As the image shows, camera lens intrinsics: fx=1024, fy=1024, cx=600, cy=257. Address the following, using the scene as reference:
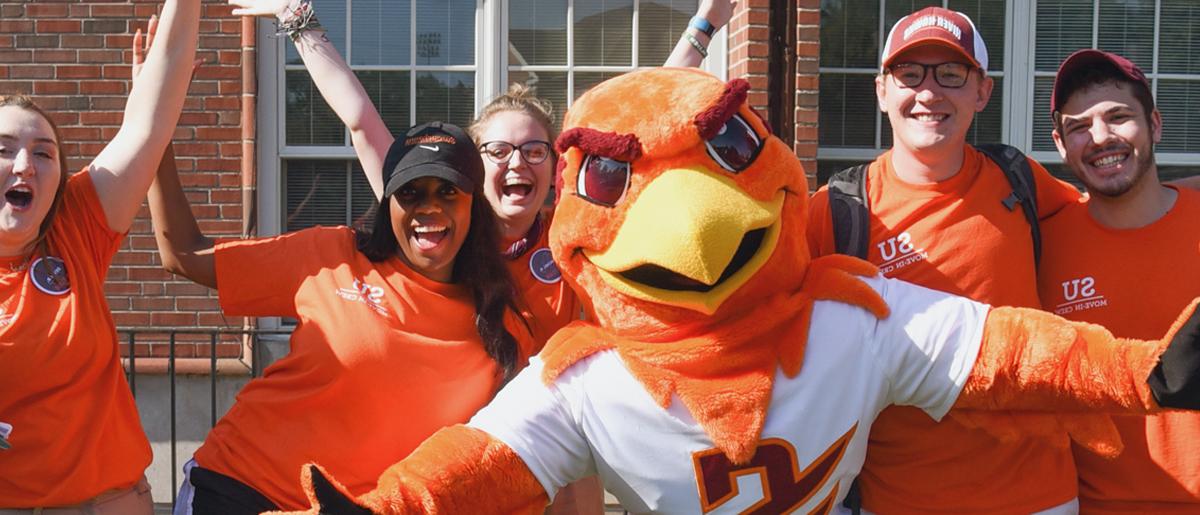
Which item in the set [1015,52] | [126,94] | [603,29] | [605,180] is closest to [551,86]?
[603,29]

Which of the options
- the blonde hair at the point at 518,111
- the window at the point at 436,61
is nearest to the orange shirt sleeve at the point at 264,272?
the blonde hair at the point at 518,111

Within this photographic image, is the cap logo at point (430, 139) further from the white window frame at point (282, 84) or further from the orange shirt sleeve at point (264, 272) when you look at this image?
the white window frame at point (282, 84)

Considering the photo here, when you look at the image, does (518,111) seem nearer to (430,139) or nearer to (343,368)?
(430,139)

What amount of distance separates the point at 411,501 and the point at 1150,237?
6.81 feet

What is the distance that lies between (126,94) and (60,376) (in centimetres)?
404

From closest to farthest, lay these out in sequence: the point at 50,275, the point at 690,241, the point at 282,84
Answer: the point at 690,241
the point at 50,275
the point at 282,84

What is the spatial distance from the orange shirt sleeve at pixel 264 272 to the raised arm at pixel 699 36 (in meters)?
1.21

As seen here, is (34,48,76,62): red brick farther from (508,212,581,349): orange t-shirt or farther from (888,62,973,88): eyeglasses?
(888,62,973,88): eyeglasses

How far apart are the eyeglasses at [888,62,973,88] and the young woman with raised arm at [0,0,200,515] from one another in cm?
203

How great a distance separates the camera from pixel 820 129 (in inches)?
264

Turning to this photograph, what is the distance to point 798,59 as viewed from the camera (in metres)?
6.23

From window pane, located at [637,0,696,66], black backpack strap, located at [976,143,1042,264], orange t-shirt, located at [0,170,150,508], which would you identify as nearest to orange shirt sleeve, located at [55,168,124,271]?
orange t-shirt, located at [0,170,150,508]

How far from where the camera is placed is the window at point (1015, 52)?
6645mm

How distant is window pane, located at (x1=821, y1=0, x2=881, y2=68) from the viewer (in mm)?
6633
